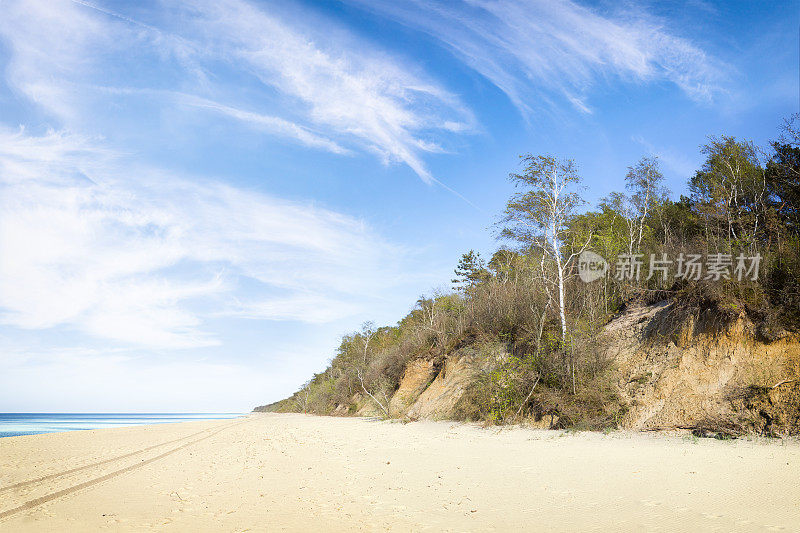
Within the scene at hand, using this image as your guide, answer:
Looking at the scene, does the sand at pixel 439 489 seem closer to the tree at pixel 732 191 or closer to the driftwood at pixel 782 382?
the driftwood at pixel 782 382

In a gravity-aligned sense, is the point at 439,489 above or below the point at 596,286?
below

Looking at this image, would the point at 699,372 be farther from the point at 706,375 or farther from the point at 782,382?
the point at 782,382

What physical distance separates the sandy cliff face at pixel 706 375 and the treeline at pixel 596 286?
46 cm

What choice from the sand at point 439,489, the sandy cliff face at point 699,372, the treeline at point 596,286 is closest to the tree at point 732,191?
the treeline at point 596,286

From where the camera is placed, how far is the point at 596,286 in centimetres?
1981

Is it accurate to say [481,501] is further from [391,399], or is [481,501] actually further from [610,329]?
[391,399]

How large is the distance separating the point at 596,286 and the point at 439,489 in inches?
613

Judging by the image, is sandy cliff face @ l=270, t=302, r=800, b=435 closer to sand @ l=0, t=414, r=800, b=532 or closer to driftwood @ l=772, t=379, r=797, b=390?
driftwood @ l=772, t=379, r=797, b=390

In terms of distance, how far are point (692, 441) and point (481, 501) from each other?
7080 mm

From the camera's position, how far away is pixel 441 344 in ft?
88.3

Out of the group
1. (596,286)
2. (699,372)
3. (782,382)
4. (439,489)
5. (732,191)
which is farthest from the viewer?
(732,191)

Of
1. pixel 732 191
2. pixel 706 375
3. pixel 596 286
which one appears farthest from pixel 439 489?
pixel 732 191

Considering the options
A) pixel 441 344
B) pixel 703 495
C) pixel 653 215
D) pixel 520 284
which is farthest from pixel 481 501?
pixel 653 215

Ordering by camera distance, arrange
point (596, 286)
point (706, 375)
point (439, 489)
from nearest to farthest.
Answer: point (439, 489) < point (706, 375) < point (596, 286)
